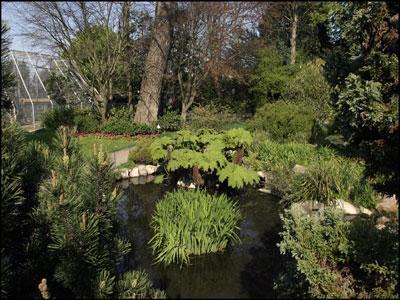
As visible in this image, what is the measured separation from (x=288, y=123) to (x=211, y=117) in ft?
21.8

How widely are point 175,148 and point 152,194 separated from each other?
1734 millimetres

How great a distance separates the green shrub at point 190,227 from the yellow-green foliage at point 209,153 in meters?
1.50

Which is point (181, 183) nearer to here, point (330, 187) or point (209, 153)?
point (209, 153)

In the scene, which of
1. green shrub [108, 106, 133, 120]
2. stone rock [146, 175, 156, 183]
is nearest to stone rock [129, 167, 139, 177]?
stone rock [146, 175, 156, 183]

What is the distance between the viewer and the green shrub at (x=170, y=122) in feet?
60.6

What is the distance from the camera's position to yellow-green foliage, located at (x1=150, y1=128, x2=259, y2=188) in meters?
6.98

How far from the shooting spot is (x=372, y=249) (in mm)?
3332

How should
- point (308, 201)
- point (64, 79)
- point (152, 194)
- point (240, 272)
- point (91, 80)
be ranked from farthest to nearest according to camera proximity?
point (64, 79) < point (91, 80) < point (152, 194) < point (308, 201) < point (240, 272)

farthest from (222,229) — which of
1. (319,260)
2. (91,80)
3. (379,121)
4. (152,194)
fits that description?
(91,80)

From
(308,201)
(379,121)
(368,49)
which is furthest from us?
(308,201)

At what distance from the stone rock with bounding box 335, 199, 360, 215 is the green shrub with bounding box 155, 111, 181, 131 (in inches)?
463

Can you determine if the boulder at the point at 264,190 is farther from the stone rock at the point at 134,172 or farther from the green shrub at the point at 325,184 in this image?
the stone rock at the point at 134,172

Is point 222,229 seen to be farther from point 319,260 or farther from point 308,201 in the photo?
point 308,201

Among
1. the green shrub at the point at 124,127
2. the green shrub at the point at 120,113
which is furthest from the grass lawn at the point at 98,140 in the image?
the green shrub at the point at 120,113
